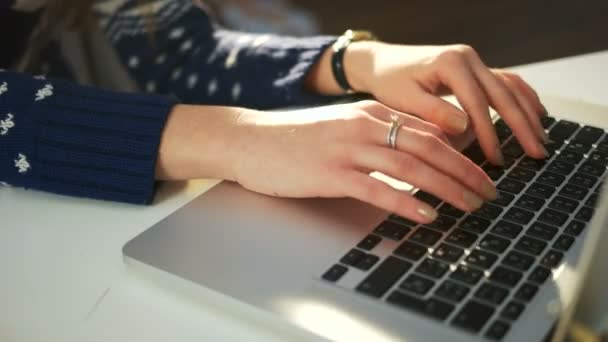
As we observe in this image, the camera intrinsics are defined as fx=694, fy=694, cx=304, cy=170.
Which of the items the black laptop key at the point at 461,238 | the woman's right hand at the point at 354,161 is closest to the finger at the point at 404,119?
the woman's right hand at the point at 354,161

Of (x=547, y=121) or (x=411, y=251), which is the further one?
(x=547, y=121)

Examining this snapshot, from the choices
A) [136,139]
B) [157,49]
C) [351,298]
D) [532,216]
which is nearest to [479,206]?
[532,216]

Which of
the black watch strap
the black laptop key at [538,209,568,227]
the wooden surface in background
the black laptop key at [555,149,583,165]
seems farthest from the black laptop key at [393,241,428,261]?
the wooden surface in background

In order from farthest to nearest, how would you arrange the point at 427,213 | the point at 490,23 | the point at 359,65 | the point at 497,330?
the point at 490,23 → the point at 359,65 → the point at 427,213 → the point at 497,330

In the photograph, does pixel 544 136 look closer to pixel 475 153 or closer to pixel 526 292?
pixel 475 153

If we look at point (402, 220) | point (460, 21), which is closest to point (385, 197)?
point (402, 220)

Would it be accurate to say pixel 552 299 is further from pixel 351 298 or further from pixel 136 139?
pixel 136 139

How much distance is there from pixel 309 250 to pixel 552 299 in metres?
0.16

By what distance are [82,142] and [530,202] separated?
38cm

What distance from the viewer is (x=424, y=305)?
420 millimetres

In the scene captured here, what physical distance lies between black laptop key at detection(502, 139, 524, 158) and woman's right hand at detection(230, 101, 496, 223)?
0.31 ft

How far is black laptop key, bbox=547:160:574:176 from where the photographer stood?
593 mm

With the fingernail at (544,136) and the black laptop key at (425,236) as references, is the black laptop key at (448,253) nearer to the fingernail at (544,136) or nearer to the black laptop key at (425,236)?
the black laptop key at (425,236)

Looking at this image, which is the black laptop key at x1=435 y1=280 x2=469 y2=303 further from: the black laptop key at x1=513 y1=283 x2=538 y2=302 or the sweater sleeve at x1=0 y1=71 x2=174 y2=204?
the sweater sleeve at x1=0 y1=71 x2=174 y2=204
